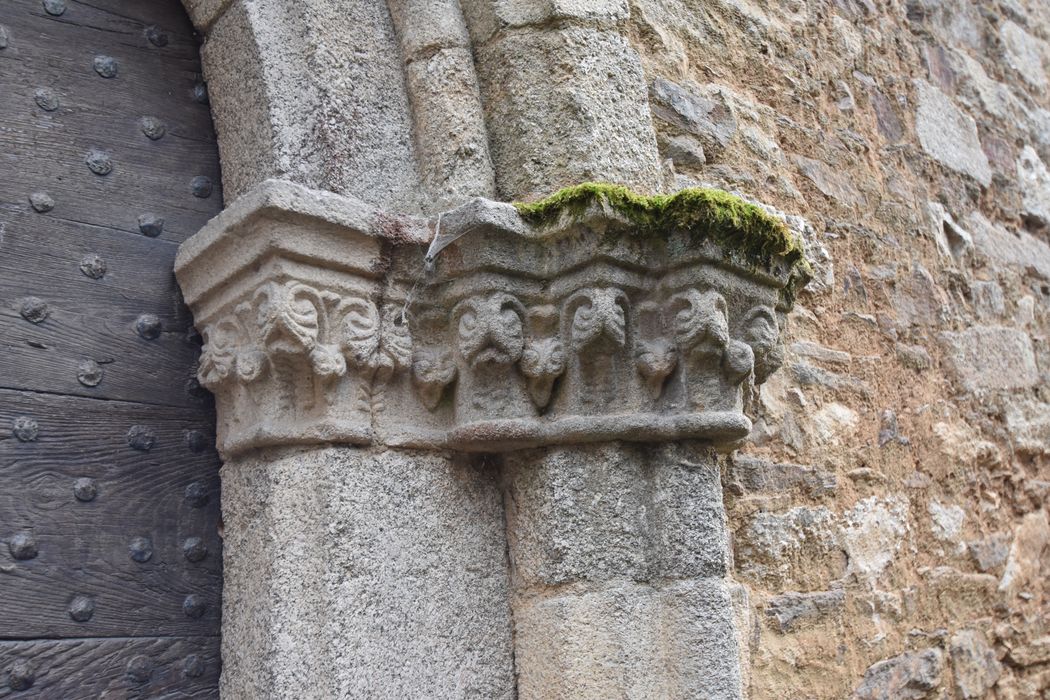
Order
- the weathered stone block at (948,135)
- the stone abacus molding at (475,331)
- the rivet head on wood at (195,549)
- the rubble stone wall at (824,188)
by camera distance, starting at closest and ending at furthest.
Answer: the stone abacus molding at (475,331)
the rivet head on wood at (195,549)
the rubble stone wall at (824,188)
the weathered stone block at (948,135)

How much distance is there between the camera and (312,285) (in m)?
1.56

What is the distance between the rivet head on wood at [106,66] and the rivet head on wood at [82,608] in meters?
0.93

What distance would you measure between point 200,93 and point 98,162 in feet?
0.88

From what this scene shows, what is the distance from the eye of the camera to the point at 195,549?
1.68 meters

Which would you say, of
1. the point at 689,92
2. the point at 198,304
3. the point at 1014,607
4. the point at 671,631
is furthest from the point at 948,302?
the point at 198,304

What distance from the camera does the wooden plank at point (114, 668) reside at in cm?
149

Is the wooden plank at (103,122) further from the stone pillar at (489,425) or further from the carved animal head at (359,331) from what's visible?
the carved animal head at (359,331)

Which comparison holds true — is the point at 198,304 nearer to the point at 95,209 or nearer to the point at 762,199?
the point at 95,209

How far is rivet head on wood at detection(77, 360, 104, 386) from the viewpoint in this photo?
1.64 m

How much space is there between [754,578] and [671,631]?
40 cm

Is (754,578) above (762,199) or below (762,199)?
below

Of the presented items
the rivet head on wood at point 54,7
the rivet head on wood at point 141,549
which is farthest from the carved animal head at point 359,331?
the rivet head on wood at point 54,7

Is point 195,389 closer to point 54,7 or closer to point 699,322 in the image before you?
point 54,7

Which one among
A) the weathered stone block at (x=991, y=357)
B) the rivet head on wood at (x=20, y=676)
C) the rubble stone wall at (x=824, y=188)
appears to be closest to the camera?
the rivet head on wood at (x=20, y=676)
